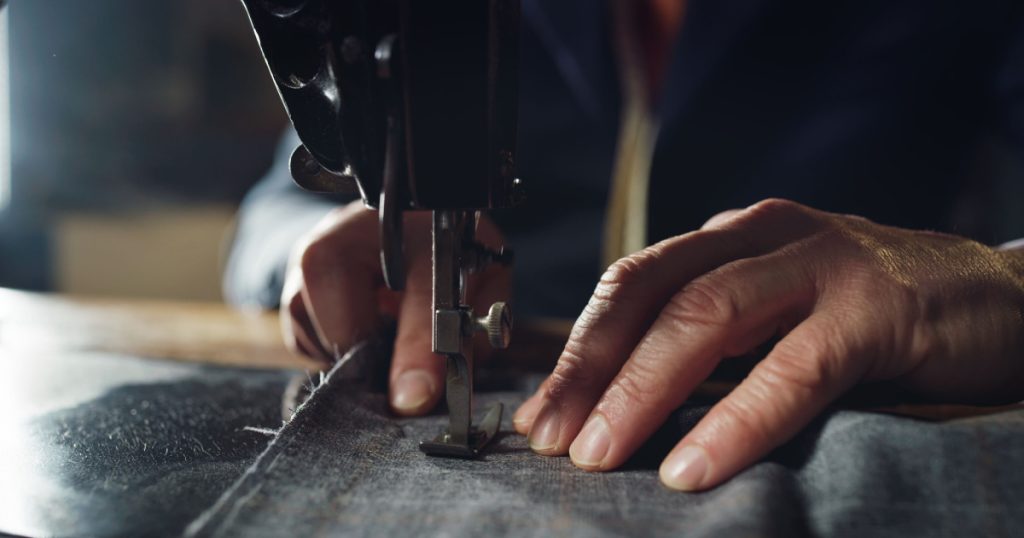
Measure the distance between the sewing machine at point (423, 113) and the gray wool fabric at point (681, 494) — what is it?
72mm

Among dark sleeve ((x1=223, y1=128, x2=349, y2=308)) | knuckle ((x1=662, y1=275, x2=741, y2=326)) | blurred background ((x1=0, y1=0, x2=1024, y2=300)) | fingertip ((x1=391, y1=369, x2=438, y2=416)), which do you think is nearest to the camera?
knuckle ((x1=662, y1=275, x2=741, y2=326))

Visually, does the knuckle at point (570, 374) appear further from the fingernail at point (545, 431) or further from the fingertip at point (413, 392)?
the fingertip at point (413, 392)

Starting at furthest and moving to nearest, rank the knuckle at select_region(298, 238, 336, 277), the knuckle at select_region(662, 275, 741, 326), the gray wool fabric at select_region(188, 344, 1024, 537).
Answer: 1. the knuckle at select_region(298, 238, 336, 277)
2. the knuckle at select_region(662, 275, 741, 326)
3. the gray wool fabric at select_region(188, 344, 1024, 537)

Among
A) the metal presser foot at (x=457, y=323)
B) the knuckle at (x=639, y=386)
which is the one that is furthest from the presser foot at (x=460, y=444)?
the knuckle at (x=639, y=386)

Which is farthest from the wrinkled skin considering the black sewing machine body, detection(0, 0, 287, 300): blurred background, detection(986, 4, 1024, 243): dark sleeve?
detection(0, 0, 287, 300): blurred background

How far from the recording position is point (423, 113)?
0.52 metres

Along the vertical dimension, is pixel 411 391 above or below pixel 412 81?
below

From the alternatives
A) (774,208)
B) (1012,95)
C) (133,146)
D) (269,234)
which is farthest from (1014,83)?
(133,146)

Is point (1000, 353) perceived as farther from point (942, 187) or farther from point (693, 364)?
point (942, 187)

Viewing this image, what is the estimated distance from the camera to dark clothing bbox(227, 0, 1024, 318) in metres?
1.24

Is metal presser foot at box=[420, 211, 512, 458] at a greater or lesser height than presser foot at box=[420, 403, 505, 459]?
greater

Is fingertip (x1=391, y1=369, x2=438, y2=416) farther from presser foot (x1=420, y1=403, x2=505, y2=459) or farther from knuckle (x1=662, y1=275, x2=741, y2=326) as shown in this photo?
knuckle (x1=662, y1=275, x2=741, y2=326)

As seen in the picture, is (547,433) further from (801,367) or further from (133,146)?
(133,146)

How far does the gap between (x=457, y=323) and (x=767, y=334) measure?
230mm
